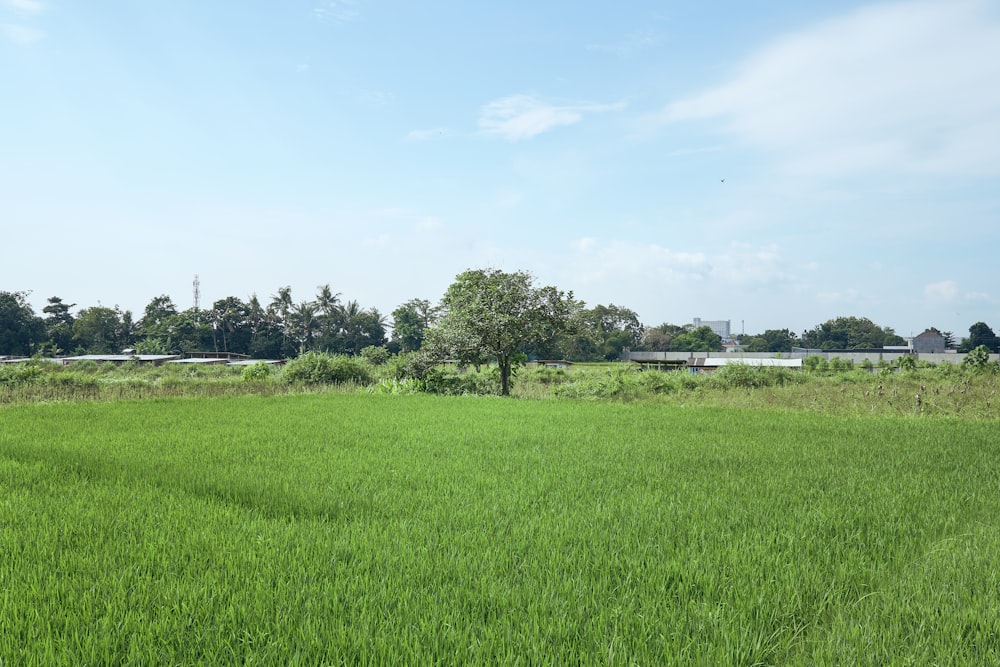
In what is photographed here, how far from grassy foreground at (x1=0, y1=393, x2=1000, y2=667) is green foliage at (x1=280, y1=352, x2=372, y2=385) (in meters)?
13.9

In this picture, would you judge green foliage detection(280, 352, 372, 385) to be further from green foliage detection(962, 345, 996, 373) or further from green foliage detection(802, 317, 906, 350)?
green foliage detection(802, 317, 906, 350)

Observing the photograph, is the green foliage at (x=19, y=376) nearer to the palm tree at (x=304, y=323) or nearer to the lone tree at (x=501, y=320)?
the lone tree at (x=501, y=320)

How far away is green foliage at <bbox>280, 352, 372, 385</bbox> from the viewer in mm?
20891

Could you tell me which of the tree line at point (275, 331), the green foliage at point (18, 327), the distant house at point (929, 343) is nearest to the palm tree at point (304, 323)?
the tree line at point (275, 331)

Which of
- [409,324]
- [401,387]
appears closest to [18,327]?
[409,324]

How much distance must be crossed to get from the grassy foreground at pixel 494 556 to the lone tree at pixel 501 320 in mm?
10167

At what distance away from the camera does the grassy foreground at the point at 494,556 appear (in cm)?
241

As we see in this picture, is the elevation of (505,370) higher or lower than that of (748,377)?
higher

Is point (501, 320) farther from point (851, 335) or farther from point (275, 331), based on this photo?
point (851, 335)

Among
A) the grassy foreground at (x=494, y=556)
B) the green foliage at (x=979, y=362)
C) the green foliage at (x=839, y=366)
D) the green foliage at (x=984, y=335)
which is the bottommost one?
the grassy foreground at (x=494, y=556)

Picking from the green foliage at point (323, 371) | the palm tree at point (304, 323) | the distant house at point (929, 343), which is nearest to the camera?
the green foliage at point (323, 371)

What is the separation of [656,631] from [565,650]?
1.49 feet

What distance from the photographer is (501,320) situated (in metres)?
16.8

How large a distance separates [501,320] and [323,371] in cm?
807
